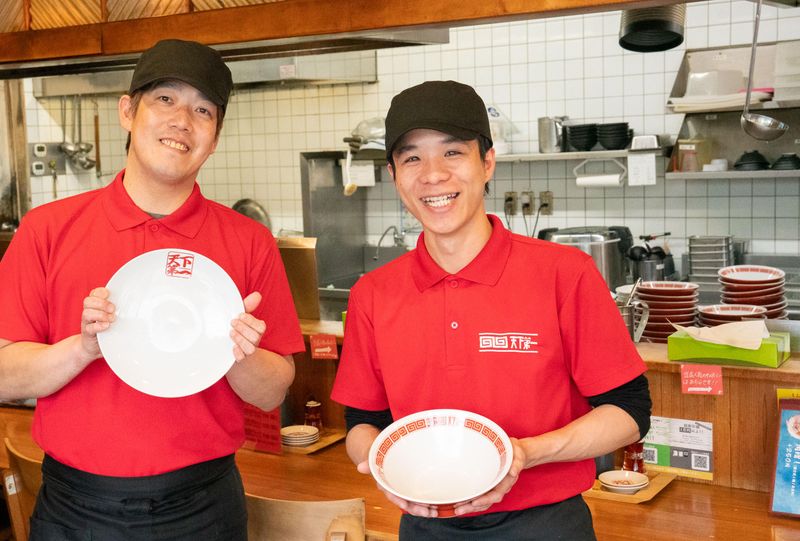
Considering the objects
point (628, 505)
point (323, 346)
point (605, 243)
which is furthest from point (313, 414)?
point (605, 243)

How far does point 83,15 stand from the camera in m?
2.93

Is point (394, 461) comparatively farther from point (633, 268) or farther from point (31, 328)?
point (633, 268)

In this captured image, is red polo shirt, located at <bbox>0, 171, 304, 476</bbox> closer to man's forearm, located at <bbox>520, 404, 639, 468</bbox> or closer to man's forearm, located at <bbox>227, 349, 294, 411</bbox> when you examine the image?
man's forearm, located at <bbox>227, 349, 294, 411</bbox>

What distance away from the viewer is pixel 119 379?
1812mm

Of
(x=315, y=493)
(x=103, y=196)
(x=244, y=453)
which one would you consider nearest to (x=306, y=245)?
(x=244, y=453)

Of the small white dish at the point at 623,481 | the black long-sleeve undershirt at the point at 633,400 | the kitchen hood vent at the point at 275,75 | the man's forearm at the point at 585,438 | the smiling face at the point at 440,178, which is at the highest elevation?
the kitchen hood vent at the point at 275,75

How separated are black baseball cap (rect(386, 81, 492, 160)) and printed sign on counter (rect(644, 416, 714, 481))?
1336 millimetres

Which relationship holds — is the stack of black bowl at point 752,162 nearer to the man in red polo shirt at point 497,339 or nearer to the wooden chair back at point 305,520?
the man in red polo shirt at point 497,339

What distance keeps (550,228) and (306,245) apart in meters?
2.87

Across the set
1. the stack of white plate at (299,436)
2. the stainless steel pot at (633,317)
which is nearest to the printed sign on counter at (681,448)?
the stainless steel pot at (633,317)

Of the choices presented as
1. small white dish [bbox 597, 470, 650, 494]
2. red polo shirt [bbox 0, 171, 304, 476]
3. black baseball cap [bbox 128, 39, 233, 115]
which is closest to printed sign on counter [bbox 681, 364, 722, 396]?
small white dish [bbox 597, 470, 650, 494]

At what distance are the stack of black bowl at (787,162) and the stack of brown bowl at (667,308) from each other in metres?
2.28

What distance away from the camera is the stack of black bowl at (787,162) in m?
4.88

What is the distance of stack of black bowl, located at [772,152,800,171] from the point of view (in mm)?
4879
